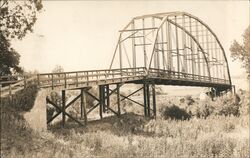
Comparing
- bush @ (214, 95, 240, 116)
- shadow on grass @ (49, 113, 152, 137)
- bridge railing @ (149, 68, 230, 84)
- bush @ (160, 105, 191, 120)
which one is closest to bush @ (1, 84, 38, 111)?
shadow on grass @ (49, 113, 152, 137)

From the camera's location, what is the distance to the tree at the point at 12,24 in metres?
27.6

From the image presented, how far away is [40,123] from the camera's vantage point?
854 inches

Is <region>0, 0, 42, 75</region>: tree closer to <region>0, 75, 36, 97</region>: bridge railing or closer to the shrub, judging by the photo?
<region>0, 75, 36, 97</region>: bridge railing

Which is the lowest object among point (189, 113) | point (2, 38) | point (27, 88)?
point (189, 113)

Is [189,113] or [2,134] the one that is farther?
[189,113]

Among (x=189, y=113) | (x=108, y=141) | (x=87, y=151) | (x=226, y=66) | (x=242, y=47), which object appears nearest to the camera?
(x=87, y=151)

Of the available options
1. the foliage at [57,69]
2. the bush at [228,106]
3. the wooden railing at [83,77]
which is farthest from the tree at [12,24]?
the foliage at [57,69]

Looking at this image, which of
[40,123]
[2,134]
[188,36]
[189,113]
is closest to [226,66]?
[188,36]

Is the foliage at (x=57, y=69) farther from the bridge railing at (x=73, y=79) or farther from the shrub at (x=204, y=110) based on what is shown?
the bridge railing at (x=73, y=79)

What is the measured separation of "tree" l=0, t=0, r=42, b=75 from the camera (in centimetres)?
2758

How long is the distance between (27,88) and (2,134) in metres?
4.34

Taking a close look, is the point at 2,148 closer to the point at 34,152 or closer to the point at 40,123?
the point at 34,152

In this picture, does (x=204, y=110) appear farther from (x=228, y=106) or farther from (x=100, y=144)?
(x=100, y=144)

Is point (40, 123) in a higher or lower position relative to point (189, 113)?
higher
